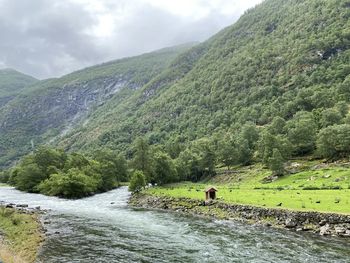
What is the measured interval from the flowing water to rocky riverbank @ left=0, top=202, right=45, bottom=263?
4.57 ft

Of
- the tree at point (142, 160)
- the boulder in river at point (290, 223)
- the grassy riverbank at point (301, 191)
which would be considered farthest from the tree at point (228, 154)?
the boulder in river at point (290, 223)

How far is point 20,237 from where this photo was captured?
164 ft

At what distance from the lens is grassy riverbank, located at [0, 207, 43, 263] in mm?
40537

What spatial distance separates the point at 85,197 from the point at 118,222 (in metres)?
51.6

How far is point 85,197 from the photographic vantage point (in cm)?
11288

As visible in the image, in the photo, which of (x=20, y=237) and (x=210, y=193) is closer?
(x=20, y=237)

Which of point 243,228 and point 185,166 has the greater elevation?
point 185,166

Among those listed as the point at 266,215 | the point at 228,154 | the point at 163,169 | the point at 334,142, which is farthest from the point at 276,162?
the point at 266,215

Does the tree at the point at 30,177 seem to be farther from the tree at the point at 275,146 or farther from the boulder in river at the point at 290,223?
the boulder in river at the point at 290,223

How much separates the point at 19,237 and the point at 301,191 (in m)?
54.6

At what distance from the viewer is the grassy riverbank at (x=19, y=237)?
133 ft

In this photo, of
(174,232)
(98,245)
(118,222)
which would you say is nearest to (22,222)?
(118,222)

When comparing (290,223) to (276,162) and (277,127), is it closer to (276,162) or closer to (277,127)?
(276,162)

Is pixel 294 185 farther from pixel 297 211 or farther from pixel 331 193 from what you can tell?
pixel 297 211
